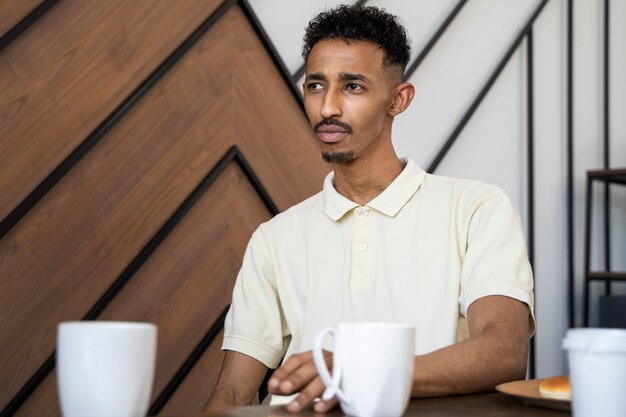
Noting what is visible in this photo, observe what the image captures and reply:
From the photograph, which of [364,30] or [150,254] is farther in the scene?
[150,254]

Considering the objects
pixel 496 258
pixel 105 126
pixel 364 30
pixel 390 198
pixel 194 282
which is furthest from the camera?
pixel 194 282

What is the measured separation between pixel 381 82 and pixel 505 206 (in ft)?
1.01

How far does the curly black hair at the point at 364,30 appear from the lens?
4.58 feet

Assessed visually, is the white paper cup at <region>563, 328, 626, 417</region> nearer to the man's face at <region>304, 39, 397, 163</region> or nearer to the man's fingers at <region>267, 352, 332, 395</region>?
the man's fingers at <region>267, 352, 332, 395</region>

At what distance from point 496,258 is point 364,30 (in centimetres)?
46

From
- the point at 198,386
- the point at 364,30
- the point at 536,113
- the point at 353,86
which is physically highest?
the point at 536,113

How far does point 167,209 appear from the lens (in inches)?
68.3

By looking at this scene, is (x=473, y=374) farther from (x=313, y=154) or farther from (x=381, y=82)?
(x=313, y=154)

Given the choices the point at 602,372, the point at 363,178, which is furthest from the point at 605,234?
the point at 602,372

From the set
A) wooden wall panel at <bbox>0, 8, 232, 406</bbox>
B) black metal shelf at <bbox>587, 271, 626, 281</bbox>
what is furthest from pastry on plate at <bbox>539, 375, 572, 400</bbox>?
black metal shelf at <bbox>587, 271, 626, 281</bbox>

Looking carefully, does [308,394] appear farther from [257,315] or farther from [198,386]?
[198,386]

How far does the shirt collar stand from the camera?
4.18 feet

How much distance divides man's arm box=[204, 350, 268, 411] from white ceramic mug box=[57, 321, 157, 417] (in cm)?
60

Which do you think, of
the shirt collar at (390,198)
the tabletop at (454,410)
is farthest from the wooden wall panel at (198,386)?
the tabletop at (454,410)
